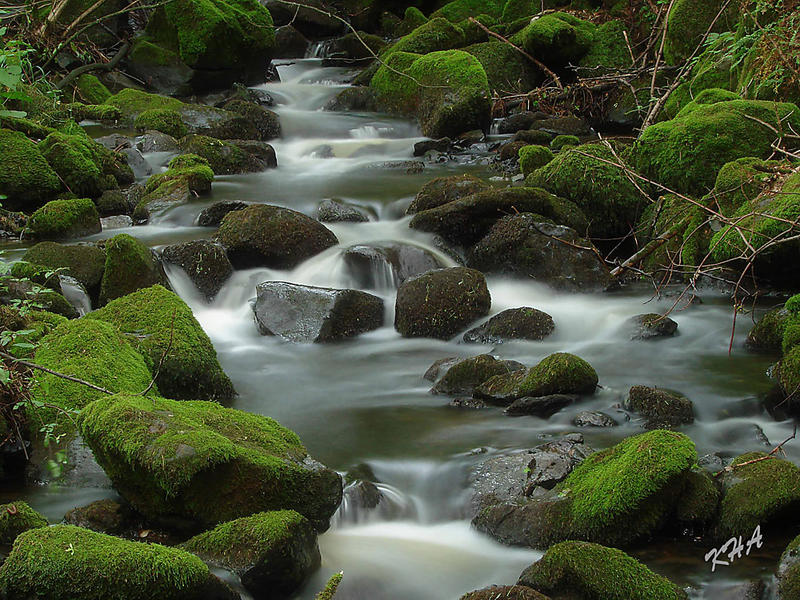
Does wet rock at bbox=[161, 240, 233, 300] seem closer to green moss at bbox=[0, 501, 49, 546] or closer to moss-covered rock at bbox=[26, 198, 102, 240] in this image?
moss-covered rock at bbox=[26, 198, 102, 240]

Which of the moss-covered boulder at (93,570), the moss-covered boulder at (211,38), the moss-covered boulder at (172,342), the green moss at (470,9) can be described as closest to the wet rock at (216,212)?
the moss-covered boulder at (172,342)

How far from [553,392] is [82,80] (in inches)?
497

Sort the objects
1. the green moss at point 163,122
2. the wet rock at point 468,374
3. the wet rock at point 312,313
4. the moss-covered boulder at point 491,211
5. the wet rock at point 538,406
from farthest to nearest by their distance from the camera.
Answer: the green moss at point 163,122 → the moss-covered boulder at point 491,211 → the wet rock at point 312,313 → the wet rock at point 468,374 → the wet rock at point 538,406

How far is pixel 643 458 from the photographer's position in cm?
393

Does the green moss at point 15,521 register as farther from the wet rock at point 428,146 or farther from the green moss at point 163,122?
the green moss at point 163,122

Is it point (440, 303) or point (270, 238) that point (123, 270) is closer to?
point (270, 238)

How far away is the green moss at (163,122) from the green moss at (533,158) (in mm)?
5749

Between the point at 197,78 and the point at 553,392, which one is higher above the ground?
the point at 197,78

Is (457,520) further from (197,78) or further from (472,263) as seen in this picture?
(197,78)

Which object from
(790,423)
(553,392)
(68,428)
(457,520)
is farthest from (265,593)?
(790,423)

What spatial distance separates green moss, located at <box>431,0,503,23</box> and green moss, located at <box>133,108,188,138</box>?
28.6ft

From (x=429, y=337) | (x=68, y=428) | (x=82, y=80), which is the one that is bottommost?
(x=429, y=337)

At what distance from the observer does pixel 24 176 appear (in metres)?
9.36

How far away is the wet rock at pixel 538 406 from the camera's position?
5.35m
